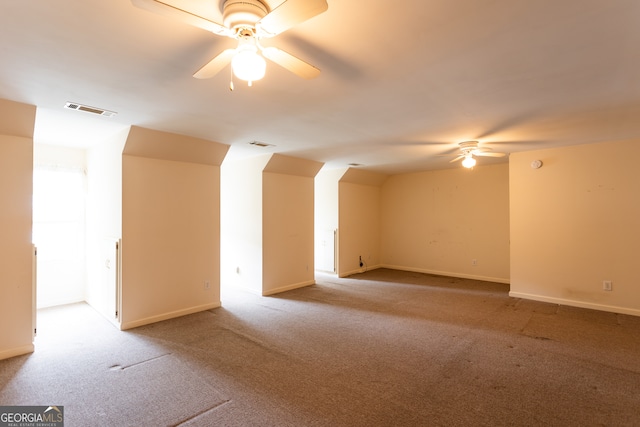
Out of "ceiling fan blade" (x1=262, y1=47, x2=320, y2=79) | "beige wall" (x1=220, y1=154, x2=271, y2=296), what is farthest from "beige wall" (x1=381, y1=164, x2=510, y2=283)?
"ceiling fan blade" (x1=262, y1=47, x2=320, y2=79)

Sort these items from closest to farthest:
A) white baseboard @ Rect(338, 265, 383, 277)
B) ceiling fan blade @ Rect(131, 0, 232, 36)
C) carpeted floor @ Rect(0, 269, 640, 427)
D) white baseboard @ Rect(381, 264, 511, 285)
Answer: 1. ceiling fan blade @ Rect(131, 0, 232, 36)
2. carpeted floor @ Rect(0, 269, 640, 427)
3. white baseboard @ Rect(381, 264, 511, 285)
4. white baseboard @ Rect(338, 265, 383, 277)

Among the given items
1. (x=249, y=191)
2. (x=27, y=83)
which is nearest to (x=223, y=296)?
(x=249, y=191)

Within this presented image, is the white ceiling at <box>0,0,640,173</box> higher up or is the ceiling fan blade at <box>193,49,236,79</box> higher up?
the white ceiling at <box>0,0,640,173</box>

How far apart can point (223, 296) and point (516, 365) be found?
4.25m

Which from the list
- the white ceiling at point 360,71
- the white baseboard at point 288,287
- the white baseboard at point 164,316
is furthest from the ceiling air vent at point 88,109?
the white baseboard at point 288,287

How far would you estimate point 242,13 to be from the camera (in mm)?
1442

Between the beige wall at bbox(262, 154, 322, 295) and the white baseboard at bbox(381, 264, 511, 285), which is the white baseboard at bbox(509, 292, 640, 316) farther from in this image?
the beige wall at bbox(262, 154, 322, 295)

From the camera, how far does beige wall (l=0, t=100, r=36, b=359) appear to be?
9.74ft

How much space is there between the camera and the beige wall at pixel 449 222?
6.35m

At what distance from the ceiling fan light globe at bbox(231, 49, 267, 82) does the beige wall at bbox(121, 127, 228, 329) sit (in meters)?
2.65

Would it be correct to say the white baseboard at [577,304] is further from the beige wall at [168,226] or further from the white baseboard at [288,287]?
the beige wall at [168,226]

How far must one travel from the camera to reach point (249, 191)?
18.1 ft

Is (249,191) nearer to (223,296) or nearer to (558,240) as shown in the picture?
(223,296)

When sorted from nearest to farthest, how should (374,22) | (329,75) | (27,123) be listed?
(374,22) < (329,75) < (27,123)
